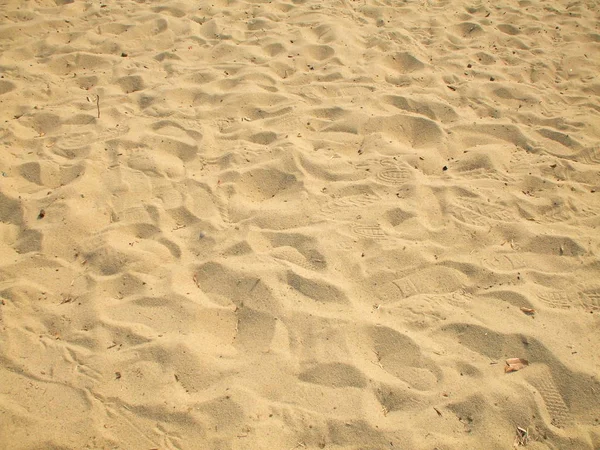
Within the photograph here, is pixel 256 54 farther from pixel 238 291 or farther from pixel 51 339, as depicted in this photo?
pixel 51 339

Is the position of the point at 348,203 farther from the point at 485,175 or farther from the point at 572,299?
the point at 572,299

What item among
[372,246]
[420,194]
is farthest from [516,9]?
[372,246]

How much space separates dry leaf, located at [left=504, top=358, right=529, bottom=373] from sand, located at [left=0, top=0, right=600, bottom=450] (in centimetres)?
3

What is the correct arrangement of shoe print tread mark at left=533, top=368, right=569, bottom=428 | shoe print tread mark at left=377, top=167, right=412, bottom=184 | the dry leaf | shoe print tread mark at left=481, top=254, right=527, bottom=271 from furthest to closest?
shoe print tread mark at left=377, top=167, right=412, bottom=184, shoe print tread mark at left=481, top=254, right=527, bottom=271, the dry leaf, shoe print tread mark at left=533, top=368, right=569, bottom=428

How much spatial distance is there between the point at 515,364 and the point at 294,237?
1.28 meters

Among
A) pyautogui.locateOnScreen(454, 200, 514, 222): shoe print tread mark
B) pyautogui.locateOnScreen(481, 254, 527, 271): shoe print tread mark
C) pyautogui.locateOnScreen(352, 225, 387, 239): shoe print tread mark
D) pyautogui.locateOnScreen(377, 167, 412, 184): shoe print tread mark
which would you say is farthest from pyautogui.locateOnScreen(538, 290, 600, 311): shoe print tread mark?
pyautogui.locateOnScreen(377, 167, 412, 184): shoe print tread mark

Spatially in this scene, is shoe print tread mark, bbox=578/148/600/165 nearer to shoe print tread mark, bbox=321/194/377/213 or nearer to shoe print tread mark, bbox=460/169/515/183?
shoe print tread mark, bbox=460/169/515/183

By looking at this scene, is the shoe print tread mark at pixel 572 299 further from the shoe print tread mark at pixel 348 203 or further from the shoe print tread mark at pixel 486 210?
the shoe print tread mark at pixel 348 203

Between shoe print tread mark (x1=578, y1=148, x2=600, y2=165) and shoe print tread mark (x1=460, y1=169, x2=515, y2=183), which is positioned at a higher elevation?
shoe print tread mark (x1=578, y1=148, x2=600, y2=165)

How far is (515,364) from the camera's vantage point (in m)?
2.26

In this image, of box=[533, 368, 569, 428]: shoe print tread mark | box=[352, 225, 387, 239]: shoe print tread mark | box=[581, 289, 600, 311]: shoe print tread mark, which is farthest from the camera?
box=[352, 225, 387, 239]: shoe print tread mark

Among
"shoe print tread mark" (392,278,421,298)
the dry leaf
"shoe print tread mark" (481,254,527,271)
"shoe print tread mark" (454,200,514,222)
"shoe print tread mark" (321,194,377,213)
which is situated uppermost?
"shoe print tread mark" (454,200,514,222)

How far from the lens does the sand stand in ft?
6.93

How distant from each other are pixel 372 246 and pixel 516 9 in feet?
12.6
